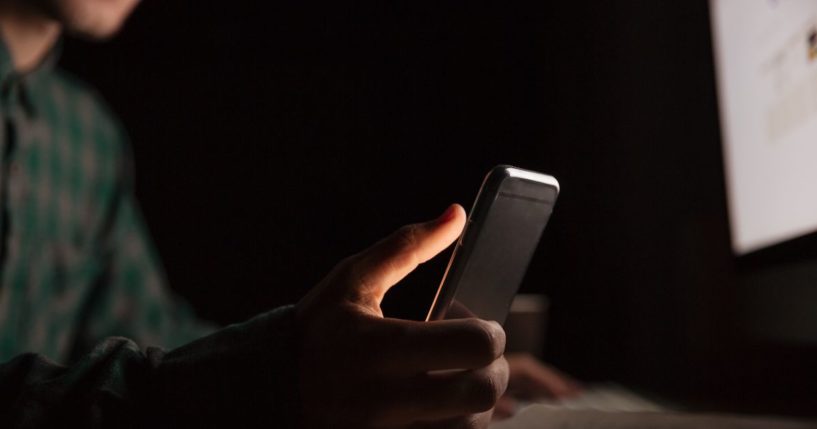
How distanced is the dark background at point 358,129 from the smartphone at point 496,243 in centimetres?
111

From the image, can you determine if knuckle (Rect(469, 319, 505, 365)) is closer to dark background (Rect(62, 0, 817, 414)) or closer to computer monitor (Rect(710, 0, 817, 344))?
computer monitor (Rect(710, 0, 817, 344))

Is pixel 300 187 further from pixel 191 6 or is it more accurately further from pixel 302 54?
pixel 191 6

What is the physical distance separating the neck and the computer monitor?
1231 millimetres

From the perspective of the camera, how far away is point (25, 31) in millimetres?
1309

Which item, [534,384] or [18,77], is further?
[18,77]

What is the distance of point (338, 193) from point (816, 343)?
1.22 meters

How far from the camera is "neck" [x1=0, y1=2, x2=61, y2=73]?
4.25ft

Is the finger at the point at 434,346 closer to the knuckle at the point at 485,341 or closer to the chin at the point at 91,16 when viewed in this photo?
the knuckle at the point at 485,341

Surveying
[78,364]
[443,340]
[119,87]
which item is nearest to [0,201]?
[119,87]

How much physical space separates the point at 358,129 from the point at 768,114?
123cm

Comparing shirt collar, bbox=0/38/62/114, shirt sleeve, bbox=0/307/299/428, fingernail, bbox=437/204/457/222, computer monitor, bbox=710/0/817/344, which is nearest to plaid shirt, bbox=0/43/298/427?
shirt collar, bbox=0/38/62/114

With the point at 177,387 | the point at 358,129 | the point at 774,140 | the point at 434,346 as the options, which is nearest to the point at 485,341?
the point at 434,346

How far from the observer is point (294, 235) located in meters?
1.82

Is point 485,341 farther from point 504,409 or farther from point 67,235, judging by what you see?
point 67,235
